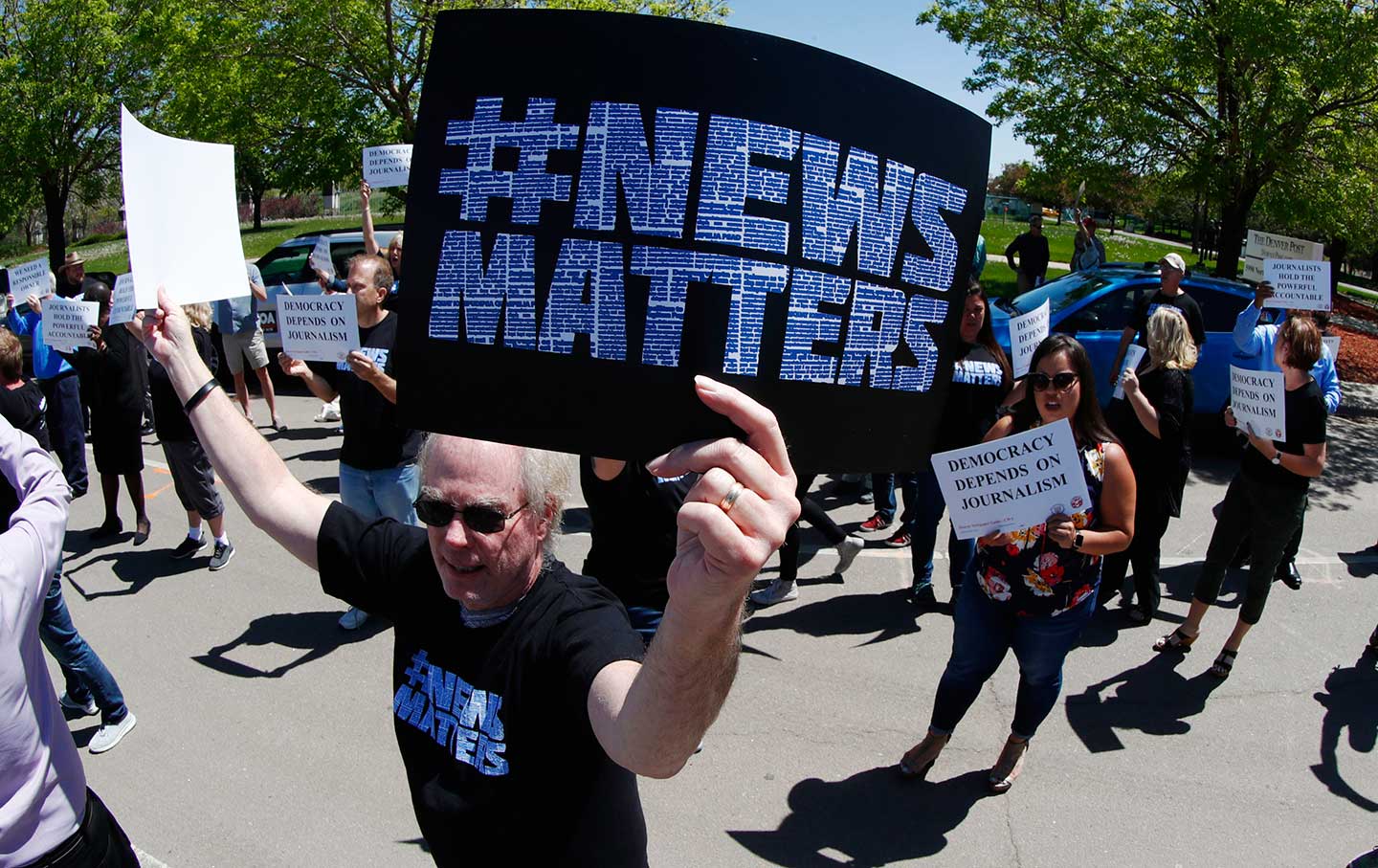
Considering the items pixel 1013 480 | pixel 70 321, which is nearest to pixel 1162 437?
pixel 1013 480

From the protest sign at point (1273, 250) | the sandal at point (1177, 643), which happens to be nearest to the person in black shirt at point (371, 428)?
the sandal at point (1177, 643)

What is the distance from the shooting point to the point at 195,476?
20.6 ft

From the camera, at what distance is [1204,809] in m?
3.96

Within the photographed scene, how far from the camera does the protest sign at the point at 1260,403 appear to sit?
4.63 metres

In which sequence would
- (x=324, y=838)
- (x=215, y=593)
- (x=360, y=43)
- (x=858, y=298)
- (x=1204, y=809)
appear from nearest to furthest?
(x=858, y=298) → (x=324, y=838) → (x=1204, y=809) → (x=215, y=593) → (x=360, y=43)

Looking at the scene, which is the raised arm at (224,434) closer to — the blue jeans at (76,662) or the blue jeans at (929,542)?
the blue jeans at (76,662)

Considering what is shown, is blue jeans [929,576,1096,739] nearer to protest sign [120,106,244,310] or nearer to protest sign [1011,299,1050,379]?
protest sign [1011,299,1050,379]

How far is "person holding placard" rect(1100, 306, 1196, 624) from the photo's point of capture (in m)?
5.32

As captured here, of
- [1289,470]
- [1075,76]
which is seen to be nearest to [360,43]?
[1075,76]

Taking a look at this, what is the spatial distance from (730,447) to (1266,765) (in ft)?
14.4

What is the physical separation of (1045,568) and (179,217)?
10.4ft

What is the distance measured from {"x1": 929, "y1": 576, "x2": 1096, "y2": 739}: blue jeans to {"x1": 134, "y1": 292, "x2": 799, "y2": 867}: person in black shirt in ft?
7.51

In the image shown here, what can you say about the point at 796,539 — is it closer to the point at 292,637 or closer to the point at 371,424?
the point at 371,424

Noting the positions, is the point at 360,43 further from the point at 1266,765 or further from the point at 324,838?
the point at 1266,765
